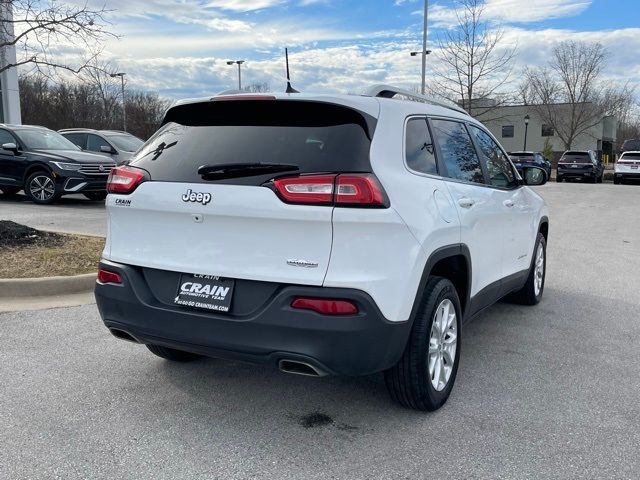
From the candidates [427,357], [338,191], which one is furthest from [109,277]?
[427,357]

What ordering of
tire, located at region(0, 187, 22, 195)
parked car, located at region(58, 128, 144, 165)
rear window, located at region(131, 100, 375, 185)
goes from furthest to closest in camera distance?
parked car, located at region(58, 128, 144, 165) < tire, located at region(0, 187, 22, 195) < rear window, located at region(131, 100, 375, 185)

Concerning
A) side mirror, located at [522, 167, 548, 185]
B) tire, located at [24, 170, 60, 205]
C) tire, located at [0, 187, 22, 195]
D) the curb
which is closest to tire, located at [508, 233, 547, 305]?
side mirror, located at [522, 167, 548, 185]

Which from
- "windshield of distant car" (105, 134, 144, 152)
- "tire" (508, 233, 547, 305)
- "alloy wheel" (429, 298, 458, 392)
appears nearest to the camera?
"alloy wheel" (429, 298, 458, 392)

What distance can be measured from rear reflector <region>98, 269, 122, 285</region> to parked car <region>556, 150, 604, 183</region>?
30181 millimetres

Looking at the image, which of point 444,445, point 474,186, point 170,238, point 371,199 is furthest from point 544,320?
point 170,238

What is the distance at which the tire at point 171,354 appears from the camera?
4.06m

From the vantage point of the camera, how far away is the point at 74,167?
491 inches

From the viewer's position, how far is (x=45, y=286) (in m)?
5.68

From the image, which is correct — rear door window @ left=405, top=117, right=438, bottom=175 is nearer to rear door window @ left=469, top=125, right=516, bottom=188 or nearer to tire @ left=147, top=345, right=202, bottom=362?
rear door window @ left=469, top=125, right=516, bottom=188

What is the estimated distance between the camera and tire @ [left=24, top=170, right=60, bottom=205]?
12.5 meters

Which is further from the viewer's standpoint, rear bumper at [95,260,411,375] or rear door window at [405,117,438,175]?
rear door window at [405,117,438,175]

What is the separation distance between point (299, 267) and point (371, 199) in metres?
0.48

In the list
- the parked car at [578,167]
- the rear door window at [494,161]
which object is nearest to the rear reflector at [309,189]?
the rear door window at [494,161]

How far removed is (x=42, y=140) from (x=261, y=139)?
1191 cm
